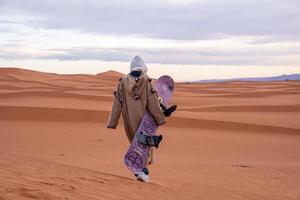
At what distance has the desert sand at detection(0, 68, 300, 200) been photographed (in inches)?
268

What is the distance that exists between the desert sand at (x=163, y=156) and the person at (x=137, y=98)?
0.82 metres

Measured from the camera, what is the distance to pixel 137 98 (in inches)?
305

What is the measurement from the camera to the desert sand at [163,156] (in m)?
6.81

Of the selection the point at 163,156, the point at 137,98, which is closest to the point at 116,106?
the point at 137,98

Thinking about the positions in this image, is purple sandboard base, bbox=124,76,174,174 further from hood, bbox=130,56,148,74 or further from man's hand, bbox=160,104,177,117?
hood, bbox=130,56,148,74

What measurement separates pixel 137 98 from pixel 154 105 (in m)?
0.26

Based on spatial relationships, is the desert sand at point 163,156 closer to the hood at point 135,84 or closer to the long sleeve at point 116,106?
the long sleeve at point 116,106

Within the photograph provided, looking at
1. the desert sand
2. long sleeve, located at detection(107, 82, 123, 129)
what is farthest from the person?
the desert sand

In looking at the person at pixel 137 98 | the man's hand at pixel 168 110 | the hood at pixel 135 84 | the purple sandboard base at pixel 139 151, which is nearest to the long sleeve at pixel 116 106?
the person at pixel 137 98

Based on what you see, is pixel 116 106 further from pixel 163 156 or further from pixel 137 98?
pixel 163 156

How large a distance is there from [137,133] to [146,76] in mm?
815

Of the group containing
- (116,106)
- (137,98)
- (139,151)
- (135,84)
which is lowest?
(139,151)

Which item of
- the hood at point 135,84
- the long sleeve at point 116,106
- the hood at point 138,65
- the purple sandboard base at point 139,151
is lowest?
the purple sandboard base at point 139,151

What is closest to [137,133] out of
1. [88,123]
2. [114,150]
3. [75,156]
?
[75,156]
